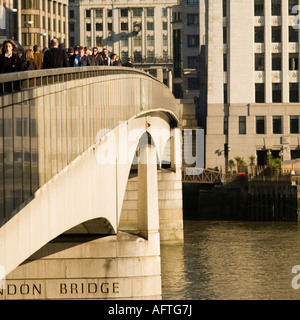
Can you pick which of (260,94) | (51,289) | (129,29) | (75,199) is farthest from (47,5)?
(75,199)

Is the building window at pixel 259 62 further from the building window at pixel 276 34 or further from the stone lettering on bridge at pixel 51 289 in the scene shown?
the stone lettering on bridge at pixel 51 289

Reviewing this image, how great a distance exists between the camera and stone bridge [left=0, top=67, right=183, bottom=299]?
565 inches

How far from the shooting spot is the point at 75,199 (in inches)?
773

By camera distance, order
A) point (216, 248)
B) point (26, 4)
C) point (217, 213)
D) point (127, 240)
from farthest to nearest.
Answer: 1. point (26, 4)
2. point (217, 213)
3. point (216, 248)
4. point (127, 240)

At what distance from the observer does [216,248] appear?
55875 millimetres

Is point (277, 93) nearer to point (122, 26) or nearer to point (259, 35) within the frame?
point (259, 35)

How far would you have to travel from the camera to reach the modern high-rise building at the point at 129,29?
17750 cm

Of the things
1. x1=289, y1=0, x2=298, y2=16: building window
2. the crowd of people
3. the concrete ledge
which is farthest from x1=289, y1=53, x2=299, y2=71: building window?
the crowd of people

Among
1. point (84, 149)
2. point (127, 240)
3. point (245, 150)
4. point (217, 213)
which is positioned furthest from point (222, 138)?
point (84, 149)

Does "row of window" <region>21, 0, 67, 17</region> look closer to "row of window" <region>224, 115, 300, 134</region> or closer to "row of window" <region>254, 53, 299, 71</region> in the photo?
"row of window" <region>254, 53, 299, 71</region>

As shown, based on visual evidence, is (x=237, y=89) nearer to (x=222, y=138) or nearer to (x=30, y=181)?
(x=222, y=138)

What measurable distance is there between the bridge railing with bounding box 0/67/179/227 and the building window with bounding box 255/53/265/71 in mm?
69787

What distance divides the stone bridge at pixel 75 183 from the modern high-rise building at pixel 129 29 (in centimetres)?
12901

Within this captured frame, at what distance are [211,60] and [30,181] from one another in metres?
82.5
